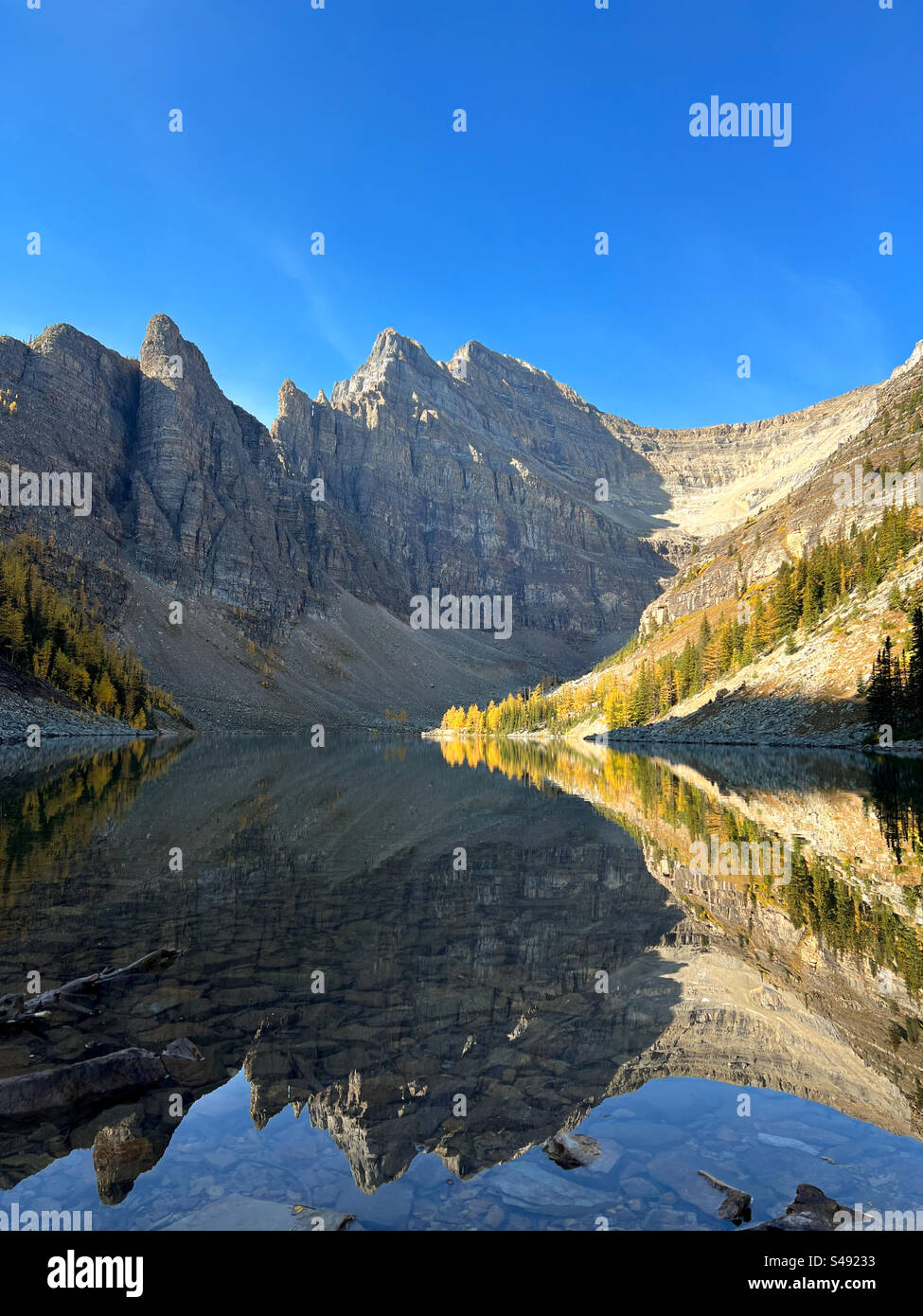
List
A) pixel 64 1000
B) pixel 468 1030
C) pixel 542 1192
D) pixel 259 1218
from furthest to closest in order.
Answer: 1. pixel 64 1000
2. pixel 468 1030
3. pixel 542 1192
4. pixel 259 1218

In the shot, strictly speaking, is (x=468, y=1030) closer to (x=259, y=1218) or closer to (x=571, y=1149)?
(x=571, y=1149)

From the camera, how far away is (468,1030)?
8.99 metres

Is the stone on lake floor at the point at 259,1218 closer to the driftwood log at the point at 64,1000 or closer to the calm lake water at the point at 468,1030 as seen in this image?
the calm lake water at the point at 468,1030

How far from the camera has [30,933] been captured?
12188mm

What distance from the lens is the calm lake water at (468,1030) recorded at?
586 centimetres

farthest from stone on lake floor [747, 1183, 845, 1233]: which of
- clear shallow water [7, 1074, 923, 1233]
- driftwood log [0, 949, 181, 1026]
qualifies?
driftwood log [0, 949, 181, 1026]

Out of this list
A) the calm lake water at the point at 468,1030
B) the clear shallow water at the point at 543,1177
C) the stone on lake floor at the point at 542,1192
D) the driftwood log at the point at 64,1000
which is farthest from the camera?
the driftwood log at the point at 64,1000

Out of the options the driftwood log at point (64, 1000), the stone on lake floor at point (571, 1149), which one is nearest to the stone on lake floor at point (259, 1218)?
the stone on lake floor at point (571, 1149)

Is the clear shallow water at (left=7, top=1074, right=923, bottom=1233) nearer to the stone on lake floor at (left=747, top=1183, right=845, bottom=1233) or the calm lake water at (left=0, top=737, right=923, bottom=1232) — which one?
the calm lake water at (left=0, top=737, right=923, bottom=1232)

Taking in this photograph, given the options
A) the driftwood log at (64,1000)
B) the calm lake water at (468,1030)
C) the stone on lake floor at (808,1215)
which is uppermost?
the driftwood log at (64,1000)

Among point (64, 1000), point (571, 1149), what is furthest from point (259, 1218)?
point (64, 1000)

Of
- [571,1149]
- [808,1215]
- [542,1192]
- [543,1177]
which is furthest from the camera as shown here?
[571,1149]

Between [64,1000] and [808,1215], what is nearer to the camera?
[808,1215]

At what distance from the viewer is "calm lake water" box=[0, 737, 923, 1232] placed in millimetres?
5855
